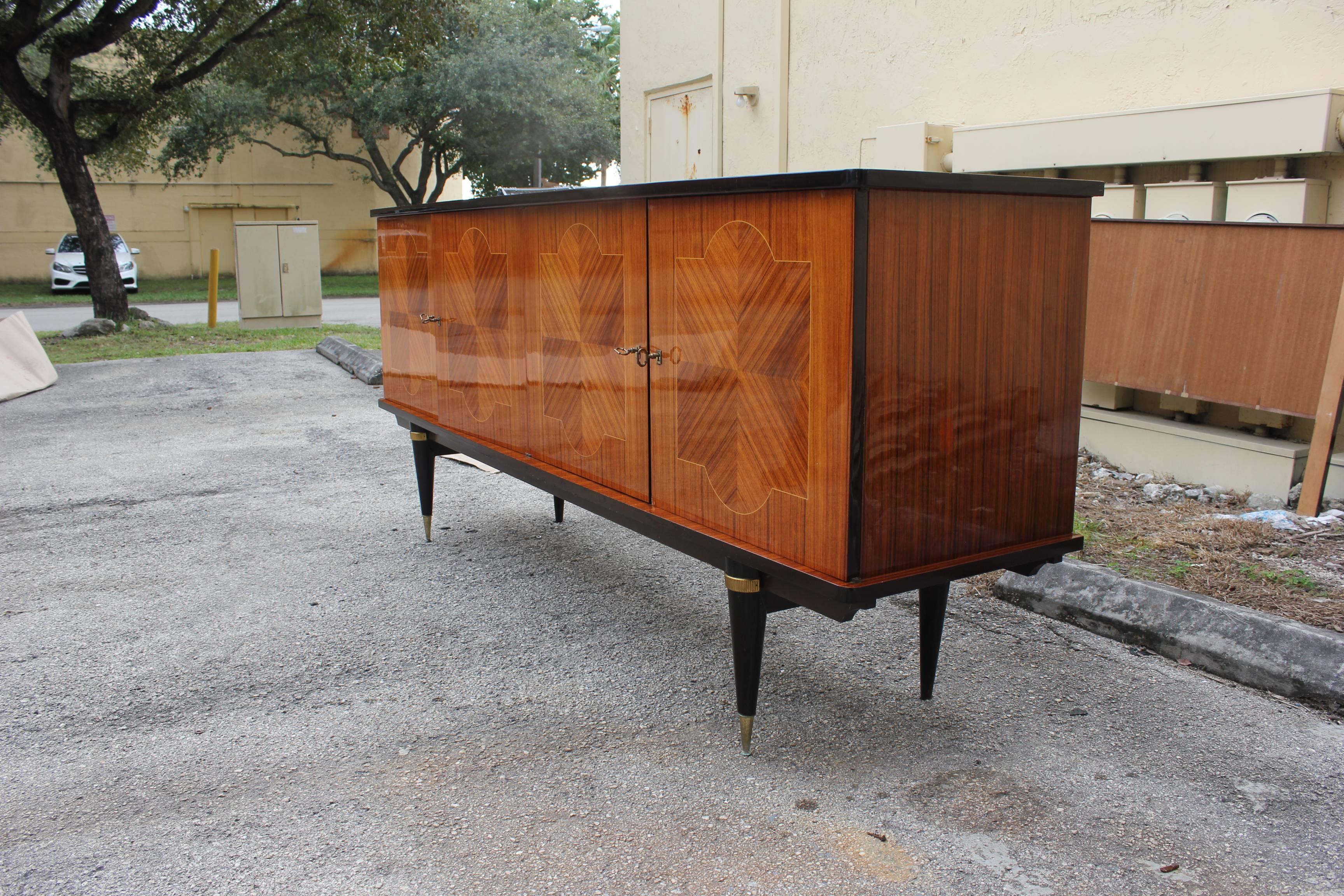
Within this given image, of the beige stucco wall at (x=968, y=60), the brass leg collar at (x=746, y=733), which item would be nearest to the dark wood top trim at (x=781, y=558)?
the brass leg collar at (x=746, y=733)

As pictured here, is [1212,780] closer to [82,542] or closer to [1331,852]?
[1331,852]

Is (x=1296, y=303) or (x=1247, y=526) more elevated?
(x=1296, y=303)

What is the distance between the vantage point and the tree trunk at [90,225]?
14039mm

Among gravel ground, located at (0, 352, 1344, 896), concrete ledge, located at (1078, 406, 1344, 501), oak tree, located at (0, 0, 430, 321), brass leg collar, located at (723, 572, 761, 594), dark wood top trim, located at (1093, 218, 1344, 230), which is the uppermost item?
oak tree, located at (0, 0, 430, 321)

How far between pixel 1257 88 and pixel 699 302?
372 centimetres

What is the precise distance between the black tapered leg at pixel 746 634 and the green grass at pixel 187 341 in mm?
9481

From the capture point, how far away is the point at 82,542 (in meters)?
5.01

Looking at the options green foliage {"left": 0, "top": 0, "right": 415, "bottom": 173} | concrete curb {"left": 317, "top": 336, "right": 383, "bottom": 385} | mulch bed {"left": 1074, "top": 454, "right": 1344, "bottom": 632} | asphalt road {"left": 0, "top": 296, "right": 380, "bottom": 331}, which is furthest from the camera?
asphalt road {"left": 0, "top": 296, "right": 380, "bottom": 331}

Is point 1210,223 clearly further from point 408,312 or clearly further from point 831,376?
point 408,312

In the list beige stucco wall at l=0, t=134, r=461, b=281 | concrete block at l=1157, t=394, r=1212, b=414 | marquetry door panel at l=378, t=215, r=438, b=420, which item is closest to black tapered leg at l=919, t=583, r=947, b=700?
marquetry door panel at l=378, t=215, r=438, b=420

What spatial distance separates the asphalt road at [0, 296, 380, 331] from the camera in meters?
16.6

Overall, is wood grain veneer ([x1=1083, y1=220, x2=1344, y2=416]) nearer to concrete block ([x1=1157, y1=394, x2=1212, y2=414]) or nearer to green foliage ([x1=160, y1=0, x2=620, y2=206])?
concrete block ([x1=1157, y1=394, x2=1212, y2=414])

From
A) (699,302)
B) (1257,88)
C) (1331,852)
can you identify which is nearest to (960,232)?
(699,302)

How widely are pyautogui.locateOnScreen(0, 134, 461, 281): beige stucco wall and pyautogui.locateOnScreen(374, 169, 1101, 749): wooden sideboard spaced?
2800cm
